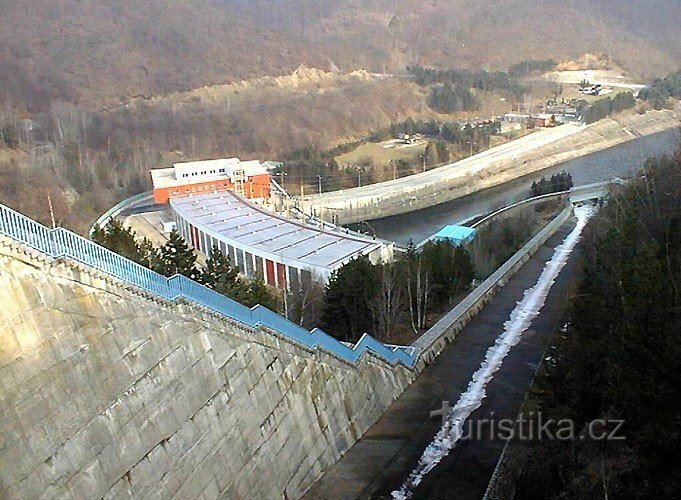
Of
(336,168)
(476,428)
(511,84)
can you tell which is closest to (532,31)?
(511,84)

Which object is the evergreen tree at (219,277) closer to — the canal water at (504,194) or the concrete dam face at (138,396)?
the concrete dam face at (138,396)

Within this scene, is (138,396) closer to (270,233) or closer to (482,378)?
(482,378)

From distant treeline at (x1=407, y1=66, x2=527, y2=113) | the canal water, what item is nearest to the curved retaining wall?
the canal water

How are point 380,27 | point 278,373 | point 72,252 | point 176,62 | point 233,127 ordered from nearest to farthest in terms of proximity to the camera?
point 72,252
point 278,373
point 233,127
point 176,62
point 380,27

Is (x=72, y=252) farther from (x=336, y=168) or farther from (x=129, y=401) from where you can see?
(x=336, y=168)

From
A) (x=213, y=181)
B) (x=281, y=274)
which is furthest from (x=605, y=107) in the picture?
(x=281, y=274)

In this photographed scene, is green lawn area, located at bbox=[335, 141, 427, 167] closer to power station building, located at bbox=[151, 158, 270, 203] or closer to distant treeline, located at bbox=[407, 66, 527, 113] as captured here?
distant treeline, located at bbox=[407, 66, 527, 113]
